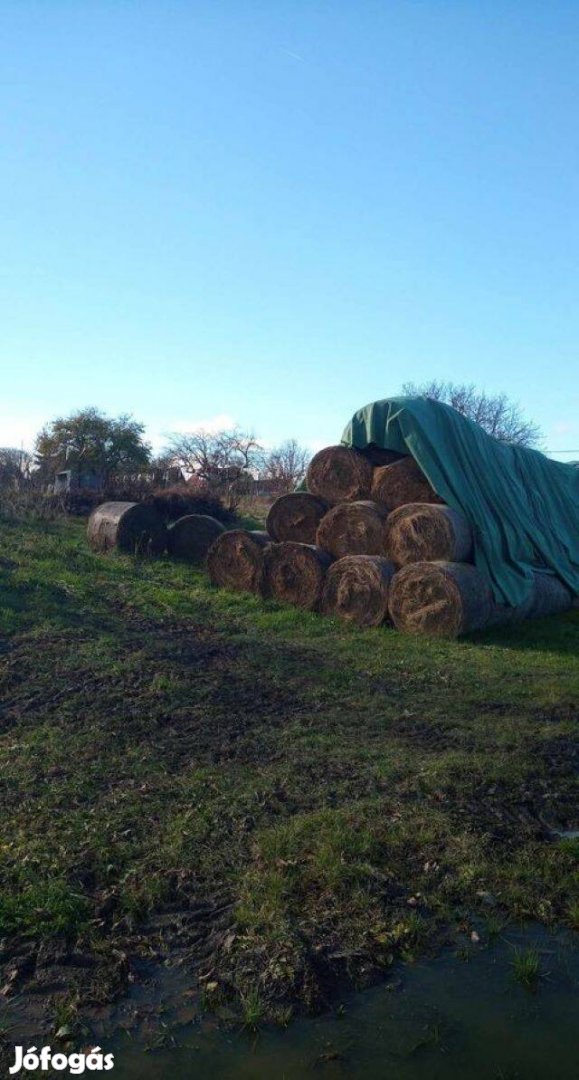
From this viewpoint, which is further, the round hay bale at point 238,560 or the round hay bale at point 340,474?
the round hay bale at point 238,560

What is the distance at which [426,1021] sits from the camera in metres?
3.59

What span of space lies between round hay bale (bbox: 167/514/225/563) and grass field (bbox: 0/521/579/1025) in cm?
555

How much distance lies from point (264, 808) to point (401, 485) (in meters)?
8.53

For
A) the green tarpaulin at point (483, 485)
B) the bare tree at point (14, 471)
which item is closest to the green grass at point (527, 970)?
the green tarpaulin at point (483, 485)

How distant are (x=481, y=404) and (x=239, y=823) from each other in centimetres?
4712

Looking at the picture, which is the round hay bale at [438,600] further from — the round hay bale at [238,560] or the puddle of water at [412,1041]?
the puddle of water at [412,1041]

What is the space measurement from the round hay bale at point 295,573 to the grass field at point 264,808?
2475 mm

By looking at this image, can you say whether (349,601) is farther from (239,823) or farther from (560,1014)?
(560,1014)

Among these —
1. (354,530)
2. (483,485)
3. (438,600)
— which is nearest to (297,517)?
(354,530)

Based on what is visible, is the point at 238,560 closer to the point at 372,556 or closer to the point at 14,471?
the point at 372,556

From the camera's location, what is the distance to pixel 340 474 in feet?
45.9

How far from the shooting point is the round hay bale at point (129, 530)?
16.1m

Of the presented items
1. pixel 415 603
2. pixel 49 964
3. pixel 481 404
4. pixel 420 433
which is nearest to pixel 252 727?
pixel 49 964

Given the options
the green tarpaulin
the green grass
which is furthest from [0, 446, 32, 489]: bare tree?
the green grass
